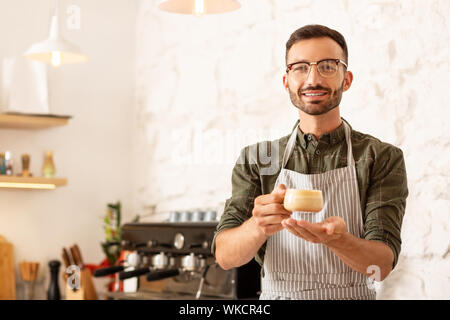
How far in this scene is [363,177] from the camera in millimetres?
953

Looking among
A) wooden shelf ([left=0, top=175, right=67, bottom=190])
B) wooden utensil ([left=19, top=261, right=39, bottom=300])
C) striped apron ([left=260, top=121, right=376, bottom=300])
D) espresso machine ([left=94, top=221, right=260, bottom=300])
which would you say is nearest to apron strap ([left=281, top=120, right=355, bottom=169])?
striped apron ([left=260, top=121, right=376, bottom=300])

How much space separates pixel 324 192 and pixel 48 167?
121cm

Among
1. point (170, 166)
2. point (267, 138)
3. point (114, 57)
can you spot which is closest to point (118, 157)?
point (114, 57)

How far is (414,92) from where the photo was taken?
44.9 inches

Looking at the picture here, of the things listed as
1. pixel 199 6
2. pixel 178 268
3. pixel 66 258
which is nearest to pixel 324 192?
pixel 199 6

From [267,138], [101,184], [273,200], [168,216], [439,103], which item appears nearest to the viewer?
[273,200]

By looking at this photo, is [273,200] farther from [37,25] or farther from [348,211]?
[37,25]

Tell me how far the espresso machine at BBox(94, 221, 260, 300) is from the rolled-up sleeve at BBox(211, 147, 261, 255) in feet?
1.34

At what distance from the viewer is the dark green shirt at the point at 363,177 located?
93 centimetres

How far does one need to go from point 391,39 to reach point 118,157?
101 cm

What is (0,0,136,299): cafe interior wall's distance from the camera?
5.33ft

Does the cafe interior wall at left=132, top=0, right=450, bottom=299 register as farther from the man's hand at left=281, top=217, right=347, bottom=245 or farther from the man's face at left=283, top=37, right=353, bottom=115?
the man's hand at left=281, top=217, right=347, bottom=245

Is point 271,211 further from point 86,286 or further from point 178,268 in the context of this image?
point 86,286

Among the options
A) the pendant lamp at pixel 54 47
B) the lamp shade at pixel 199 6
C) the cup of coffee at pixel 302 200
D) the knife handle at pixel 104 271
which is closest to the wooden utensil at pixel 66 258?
the knife handle at pixel 104 271
